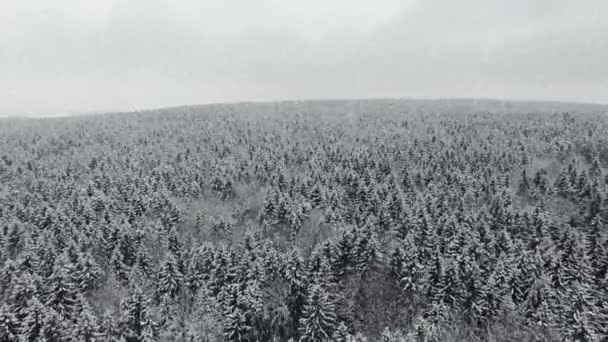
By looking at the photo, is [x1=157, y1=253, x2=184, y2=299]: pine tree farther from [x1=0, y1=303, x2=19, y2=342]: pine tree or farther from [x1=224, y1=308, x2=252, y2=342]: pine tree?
[x1=0, y1=303, x2=19, y2=342]: pine tree

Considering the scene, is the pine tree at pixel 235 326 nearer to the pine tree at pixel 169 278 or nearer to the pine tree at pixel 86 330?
the pine tree at pixel 169 278

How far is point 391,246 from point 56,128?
477 ft

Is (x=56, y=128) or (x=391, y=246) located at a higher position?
(x=56, y=128)

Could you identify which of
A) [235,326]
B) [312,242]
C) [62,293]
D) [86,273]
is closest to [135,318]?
[62,293]

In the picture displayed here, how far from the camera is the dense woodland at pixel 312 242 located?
115ft

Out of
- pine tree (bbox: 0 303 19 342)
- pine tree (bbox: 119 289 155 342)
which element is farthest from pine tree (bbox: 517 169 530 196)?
pine tree (bbox: 0 303 19 342)

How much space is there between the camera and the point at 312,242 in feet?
170

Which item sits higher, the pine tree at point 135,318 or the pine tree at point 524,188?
the pine tree at point 524,188

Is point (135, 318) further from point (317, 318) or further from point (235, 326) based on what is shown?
point (317, 318)

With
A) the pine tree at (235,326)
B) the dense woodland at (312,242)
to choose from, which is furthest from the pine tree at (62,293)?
the pine tree at (235,326)

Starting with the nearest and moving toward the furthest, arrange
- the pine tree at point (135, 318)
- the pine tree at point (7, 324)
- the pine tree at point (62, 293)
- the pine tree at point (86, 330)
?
1. the pine tree at point (86, 330)
2. the pine tree at point (7, 324)
3. the pine tree at point (135, 318)
4. the pine tree at point (62, 293)

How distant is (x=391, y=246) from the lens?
47.2 m

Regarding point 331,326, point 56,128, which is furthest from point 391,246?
point 56,128

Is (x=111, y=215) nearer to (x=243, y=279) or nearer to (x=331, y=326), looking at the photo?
(x=243, y=279)
